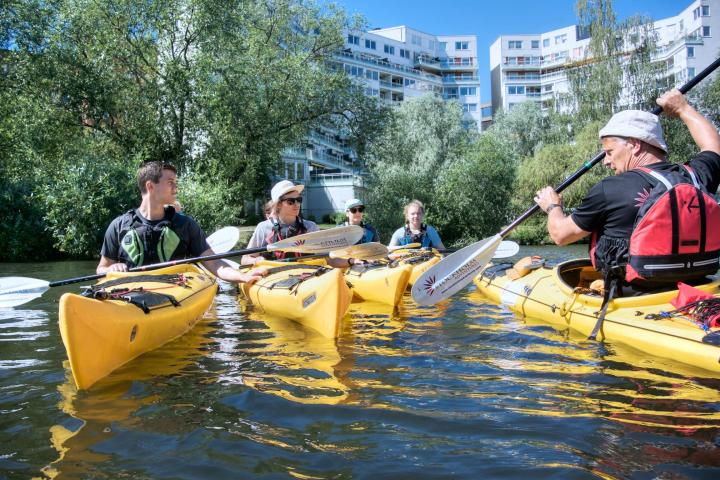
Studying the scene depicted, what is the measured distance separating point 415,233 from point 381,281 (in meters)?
2.07

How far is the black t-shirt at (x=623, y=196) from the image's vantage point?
143 inches

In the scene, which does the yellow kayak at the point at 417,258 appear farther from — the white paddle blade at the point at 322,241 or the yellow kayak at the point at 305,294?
the yellow kayak at the point at 305,294

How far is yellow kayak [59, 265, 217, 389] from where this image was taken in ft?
10.8

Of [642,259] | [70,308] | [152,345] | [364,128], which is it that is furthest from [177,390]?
[364,128]

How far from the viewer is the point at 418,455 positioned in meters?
2.36

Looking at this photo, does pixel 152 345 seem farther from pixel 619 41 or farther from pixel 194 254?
pixel 619 41

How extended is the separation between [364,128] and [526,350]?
806 inches

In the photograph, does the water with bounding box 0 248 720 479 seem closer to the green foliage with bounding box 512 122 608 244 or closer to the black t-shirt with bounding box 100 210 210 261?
the black t-shirt with bounding box 100 210 210 261

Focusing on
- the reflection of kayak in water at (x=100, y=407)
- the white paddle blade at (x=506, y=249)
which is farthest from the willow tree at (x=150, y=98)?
the reflection of kayak in water at (x=100, y=407)

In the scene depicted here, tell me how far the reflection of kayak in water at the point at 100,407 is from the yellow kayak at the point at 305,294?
98cm

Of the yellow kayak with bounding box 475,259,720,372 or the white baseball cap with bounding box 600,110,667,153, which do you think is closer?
the yellow kayak with bounding box 475,259,720,372

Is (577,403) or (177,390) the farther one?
(177,390)

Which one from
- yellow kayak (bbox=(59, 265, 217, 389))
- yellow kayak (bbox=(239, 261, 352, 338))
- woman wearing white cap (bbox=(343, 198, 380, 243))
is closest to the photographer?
yellow kayak (bbox=(59, 265, 217, 389))

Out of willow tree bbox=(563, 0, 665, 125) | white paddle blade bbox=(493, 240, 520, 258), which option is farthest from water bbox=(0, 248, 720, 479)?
willow tree bbox=(563, 0, 665, 125)
